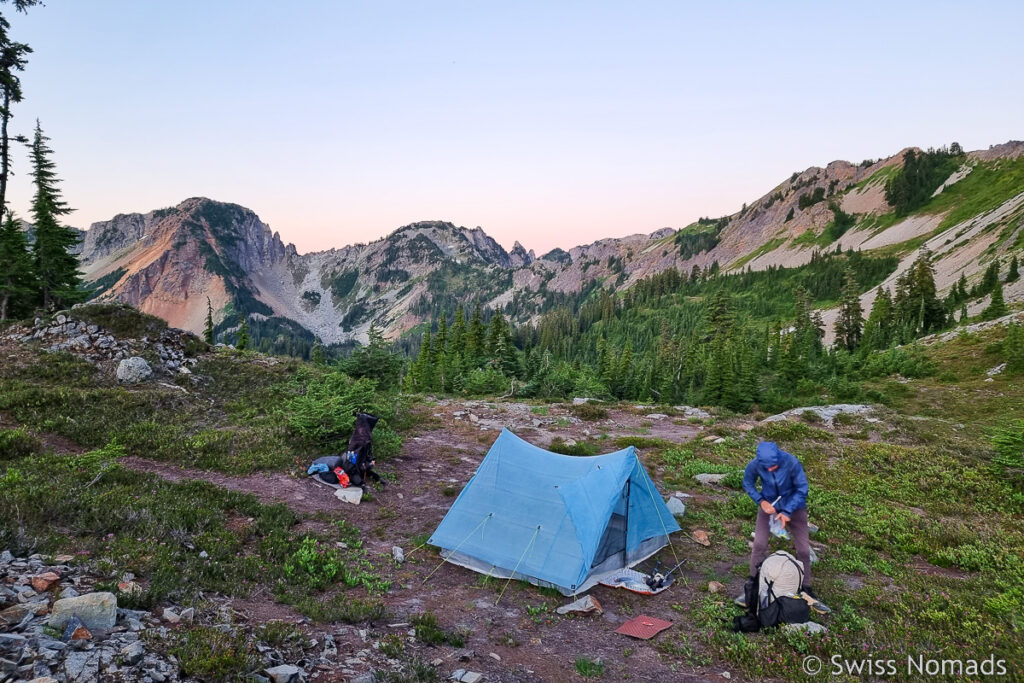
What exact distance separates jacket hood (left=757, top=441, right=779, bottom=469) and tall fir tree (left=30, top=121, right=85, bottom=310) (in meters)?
38.1

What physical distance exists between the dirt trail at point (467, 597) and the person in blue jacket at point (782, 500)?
5.97 ft

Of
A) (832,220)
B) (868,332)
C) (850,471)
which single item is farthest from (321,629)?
(832,220)

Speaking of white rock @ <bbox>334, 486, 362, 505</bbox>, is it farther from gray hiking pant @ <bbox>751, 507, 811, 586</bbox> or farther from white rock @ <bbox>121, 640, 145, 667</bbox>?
gray hiking pant @ <bbox>751, 507, 811, 586</bbox>

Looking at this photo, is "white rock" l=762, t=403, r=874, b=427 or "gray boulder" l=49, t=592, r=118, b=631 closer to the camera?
"gray boulder" l=49, t=592, r=118, b=631

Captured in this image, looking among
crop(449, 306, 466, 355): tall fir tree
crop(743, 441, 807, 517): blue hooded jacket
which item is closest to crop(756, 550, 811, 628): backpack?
crop(743, 441, 807, 517): blue hooded jacket

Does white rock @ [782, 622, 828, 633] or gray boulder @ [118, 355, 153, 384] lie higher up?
gray boulder @ [118, 355, 153, 384]

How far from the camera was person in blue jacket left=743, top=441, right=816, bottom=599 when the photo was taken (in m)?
8.09

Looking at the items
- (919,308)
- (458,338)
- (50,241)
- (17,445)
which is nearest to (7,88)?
(50,241)

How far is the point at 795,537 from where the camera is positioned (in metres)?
8.20

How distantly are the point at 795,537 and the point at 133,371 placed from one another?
23890mm

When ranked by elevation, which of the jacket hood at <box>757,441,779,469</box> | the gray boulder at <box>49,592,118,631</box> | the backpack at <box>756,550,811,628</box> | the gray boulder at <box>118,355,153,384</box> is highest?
the gray boulder at <box>118,355,153,384</box>

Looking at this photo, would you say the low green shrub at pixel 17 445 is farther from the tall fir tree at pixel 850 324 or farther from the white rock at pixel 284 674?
the tall fir tree at pixel 850 324

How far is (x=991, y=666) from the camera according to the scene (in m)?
6.14

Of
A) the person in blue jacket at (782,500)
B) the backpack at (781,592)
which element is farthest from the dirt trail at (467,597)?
the person in blue jacket at (782,500)
